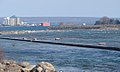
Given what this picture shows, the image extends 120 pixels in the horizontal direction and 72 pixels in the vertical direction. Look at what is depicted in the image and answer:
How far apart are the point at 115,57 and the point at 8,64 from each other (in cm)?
1517

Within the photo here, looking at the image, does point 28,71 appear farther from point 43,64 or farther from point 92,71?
point 92,71

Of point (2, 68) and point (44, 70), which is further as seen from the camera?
point (2, 68)

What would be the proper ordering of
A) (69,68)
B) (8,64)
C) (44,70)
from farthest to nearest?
1. (69,68)
2. (8,64)
3. (44,70)

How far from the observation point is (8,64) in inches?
1136

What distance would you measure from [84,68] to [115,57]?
8.95m

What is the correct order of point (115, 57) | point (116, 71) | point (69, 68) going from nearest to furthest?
point (116, 71), point (69, 68), point (115, 57)

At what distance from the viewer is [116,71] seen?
30.8 metres

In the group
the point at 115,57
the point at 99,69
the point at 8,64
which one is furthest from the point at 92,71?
the point at 115,57

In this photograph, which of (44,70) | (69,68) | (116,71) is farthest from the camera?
(69,68)

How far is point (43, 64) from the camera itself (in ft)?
83.7

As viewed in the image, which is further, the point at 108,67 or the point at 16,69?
the point at 108,67

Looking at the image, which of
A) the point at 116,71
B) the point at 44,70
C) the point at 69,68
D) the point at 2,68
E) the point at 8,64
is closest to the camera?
the point at 44,70

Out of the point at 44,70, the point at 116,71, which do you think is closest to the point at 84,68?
the point at 116,71

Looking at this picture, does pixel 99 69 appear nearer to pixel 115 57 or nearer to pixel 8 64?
pixel 8 64
